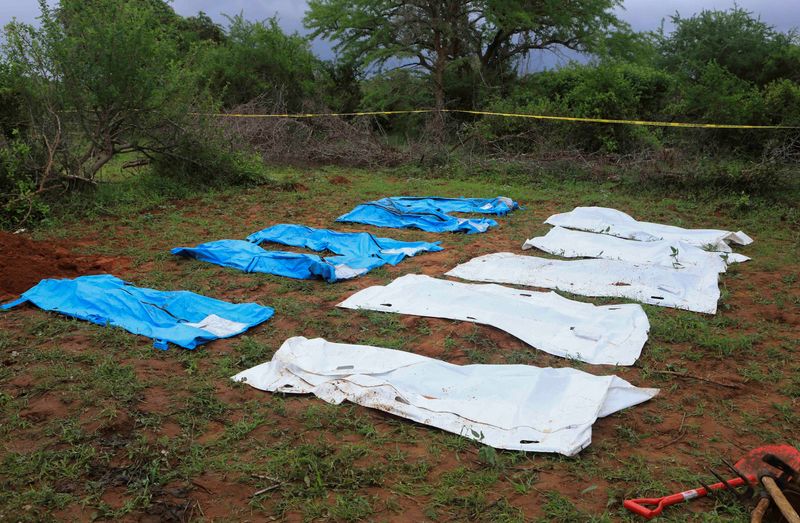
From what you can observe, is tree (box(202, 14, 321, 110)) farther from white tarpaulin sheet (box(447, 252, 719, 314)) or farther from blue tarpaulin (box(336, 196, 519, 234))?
white tarpaulin sheet (box(447, 252, 719, 314))

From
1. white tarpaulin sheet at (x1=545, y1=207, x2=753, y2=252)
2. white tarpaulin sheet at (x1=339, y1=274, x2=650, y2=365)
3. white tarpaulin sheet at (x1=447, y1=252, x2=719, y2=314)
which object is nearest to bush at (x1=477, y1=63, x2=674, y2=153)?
white tarpaulin sheet at (x1=545, y1=207, x2=753, y2=252)

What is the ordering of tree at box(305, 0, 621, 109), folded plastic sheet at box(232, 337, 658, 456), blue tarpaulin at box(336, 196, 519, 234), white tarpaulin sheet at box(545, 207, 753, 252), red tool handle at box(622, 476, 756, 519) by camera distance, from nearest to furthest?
red tool handle at box(622, 476, 756, 519)
folded plastic sheet at box(232, 337, 658, 456)
white tarpaulin sheet at box(545, 207, 753, 252)
blue tarpaulin at box(336, 196, 519, 234)
tree at box(305, 0, 621, 109)

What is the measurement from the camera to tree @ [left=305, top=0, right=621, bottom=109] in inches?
554

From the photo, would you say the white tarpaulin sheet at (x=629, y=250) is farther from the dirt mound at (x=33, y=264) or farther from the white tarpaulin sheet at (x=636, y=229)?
the dirt mound at (x=33, y=264)

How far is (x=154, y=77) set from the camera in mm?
7777

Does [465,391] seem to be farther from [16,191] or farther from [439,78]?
[439,78]

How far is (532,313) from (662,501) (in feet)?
6.42

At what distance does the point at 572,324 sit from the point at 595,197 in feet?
16.5

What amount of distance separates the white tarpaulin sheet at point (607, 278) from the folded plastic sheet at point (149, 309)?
201 cm

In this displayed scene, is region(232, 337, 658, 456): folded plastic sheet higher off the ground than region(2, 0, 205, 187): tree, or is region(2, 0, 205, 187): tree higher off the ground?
region(2, 0, 205, 187): tree

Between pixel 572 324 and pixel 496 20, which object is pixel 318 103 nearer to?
pixel 496 20

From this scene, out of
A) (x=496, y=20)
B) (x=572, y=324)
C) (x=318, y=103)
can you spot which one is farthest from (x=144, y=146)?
(x=496, y=20)

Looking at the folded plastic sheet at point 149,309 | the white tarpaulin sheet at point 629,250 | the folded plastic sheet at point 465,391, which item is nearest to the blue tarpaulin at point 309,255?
the folded plastic sheet at point 149,309

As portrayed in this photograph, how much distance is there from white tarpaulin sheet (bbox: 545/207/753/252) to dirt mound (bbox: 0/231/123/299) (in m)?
5.05
